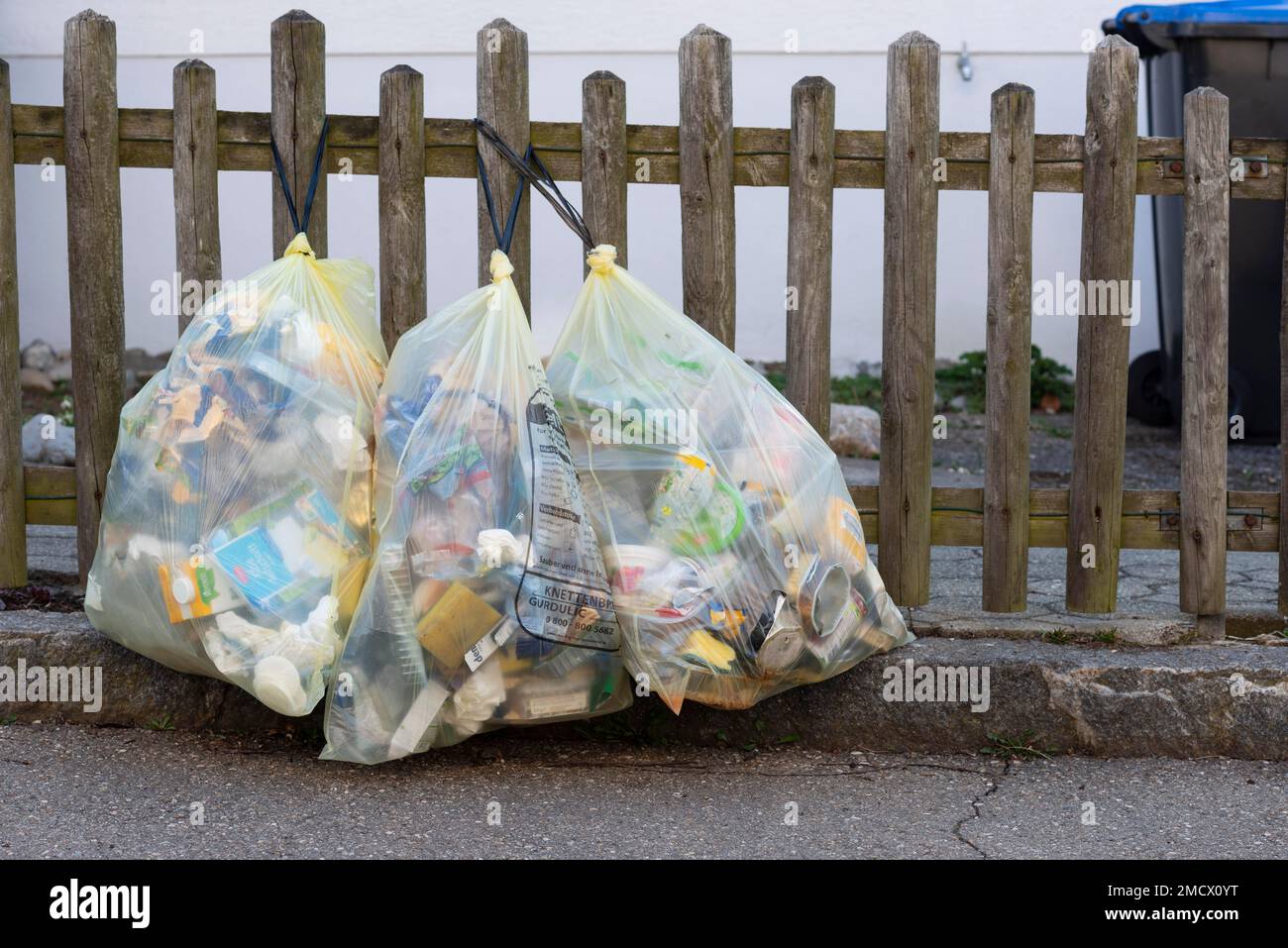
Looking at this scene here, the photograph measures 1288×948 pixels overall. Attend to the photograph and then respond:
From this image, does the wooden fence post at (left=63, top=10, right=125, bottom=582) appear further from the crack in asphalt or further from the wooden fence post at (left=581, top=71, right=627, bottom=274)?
the crack in asphalt

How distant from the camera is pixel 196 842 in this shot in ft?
7.97

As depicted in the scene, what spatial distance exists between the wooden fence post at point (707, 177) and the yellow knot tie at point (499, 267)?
1.54 ft

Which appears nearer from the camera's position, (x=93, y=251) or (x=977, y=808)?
(x=977, y=808)

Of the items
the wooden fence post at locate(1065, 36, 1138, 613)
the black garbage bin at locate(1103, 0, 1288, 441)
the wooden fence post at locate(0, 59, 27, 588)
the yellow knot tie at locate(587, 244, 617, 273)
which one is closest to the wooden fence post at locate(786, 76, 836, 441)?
the yellow knot tie at locate(587, 244, 617, 273)

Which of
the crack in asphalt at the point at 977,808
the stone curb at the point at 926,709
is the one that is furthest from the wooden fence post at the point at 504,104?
the crack in asphalt at the point at 977,808

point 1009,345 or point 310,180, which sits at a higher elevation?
point 310,180

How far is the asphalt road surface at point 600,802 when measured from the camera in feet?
8.07

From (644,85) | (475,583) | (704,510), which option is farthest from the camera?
(644,85)

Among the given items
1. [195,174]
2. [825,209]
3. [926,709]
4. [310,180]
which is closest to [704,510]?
[926,709]

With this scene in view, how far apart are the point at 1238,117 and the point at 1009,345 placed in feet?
10.7

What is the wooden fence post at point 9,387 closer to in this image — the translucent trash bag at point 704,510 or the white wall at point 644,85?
the translucent trash bag at point 704,510

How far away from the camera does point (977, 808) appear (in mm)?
2652

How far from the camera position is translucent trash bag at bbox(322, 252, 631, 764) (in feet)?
8.18

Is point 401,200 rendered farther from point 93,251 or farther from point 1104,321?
point 1104,321
